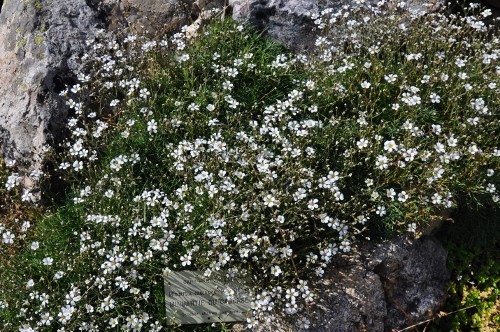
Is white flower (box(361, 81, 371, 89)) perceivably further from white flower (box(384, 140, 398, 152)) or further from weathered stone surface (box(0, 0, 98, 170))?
weathered stone surface (box(0, 0, 98, 170))

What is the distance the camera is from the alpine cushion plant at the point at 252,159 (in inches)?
154

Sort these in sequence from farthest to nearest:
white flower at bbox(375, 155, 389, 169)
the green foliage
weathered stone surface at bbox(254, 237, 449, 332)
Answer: the green foliage, white flower at bbox(375, 155, 389, 169), weathered stone surface at bbox(254, 237, 449, 332)

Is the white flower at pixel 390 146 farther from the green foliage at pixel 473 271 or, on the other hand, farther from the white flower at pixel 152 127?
the white flower at pixel 152 127

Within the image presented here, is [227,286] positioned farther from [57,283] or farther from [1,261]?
[1,261]

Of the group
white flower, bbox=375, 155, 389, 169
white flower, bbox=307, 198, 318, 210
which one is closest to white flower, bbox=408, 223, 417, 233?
white flower, bbox=375, 155, 389, 169

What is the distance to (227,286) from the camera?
3895mm

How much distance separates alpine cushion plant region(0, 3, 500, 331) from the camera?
154 inches

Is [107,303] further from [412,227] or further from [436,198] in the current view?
[436,198]

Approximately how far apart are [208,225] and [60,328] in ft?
3.69

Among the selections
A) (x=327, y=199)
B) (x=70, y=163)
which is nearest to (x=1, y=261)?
(x=70, y=163)

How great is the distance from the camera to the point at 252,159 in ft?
13.7

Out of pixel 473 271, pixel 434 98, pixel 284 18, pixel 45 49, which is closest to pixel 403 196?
pixel 434 98

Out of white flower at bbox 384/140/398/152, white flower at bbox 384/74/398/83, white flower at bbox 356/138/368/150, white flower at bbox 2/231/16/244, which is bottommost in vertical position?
white flower at bbox 2/231/16/244

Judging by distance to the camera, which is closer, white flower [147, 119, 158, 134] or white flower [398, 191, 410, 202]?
white flower [398, 191, 410, 202]
